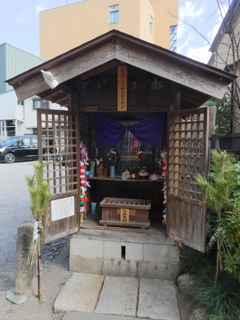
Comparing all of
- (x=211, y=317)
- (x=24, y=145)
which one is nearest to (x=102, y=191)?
(x=211, y=317)

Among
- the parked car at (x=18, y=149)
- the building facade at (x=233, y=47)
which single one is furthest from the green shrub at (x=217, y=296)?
the parked car at (x=18, y=149)

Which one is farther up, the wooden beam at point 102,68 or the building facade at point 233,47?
the building facade at point 233,47

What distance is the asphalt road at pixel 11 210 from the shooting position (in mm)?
5293

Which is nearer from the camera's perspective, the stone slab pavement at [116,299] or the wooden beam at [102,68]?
the stone slab pavement at [116,299]

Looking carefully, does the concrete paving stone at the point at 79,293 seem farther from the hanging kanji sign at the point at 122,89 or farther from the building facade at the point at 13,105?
the building facade at the point at 13,105

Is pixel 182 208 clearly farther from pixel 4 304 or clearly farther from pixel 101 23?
pixel 101 23

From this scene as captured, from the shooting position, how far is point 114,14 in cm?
2372

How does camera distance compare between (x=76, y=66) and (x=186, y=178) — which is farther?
(x=186, y=178)

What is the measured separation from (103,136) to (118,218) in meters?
1.88

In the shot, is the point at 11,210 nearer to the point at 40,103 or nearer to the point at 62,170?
the point at 62,170

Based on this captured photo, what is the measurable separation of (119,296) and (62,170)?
233 cm

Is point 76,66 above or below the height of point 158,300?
above

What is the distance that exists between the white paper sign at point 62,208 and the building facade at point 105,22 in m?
21.0

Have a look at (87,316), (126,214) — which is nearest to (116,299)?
(87,316)
